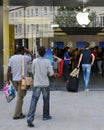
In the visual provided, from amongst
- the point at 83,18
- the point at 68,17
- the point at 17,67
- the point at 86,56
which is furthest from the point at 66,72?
the point at 17,67

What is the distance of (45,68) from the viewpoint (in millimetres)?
9938

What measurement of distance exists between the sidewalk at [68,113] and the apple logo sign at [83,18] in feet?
15.1

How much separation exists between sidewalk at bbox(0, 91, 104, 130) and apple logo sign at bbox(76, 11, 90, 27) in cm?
459

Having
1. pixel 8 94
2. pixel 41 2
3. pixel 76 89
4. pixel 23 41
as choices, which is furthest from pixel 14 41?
pixel 8 94

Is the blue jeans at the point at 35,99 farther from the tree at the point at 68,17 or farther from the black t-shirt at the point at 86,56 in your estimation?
the tree at the point at 68,17

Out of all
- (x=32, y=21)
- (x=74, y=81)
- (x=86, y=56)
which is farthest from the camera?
(x=32, y=21)

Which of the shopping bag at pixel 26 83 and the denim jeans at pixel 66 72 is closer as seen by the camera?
the shopping bag at pixel 26 83

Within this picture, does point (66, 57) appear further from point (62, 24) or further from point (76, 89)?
point (76, 89)

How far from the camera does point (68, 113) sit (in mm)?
11328

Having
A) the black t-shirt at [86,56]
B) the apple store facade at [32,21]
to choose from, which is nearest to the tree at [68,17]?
the apple store facade at [32,21]

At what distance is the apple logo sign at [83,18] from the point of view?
1857cm

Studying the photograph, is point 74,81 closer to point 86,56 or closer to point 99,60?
point 86,56

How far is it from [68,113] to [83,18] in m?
8.44

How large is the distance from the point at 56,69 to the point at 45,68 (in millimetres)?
7273
